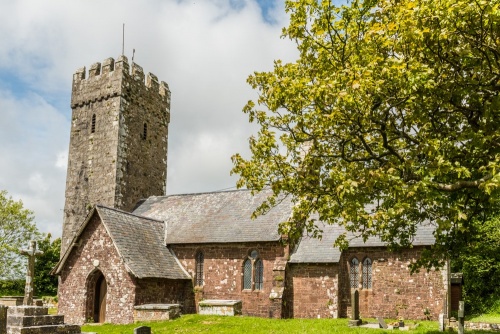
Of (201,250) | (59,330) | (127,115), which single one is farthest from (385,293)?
(127,115)

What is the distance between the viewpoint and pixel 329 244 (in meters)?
28.8

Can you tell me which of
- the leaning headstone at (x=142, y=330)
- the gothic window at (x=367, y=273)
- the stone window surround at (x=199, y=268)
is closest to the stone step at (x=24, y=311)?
the leaning headstone at (x=142, y=330)

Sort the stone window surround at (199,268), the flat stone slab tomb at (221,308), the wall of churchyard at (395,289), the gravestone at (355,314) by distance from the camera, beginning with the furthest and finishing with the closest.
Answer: the stone window surround at (199,268) → the wall of churchyard at (395,289) → the flat stone slab tomb at (221,308) → the gravestone at (355,314)

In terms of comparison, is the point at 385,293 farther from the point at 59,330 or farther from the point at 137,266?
the point at 59,330

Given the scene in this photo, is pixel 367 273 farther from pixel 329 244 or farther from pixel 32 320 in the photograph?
pixel 32 320

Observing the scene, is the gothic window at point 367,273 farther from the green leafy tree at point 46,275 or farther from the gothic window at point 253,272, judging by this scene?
the green leafy tree at point 46,275

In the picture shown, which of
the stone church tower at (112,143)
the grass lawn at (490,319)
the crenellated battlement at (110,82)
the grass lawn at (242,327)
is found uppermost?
the crenellated battlement at (110,82)

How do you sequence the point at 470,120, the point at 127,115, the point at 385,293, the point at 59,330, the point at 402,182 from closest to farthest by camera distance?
1. the point at 402,182
2. the point at 470,120
3. the point at 59,330
4. the point at 385,293
5. the point at 127,115

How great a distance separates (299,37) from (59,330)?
1141 centimetres

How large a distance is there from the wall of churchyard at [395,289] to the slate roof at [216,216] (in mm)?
4780

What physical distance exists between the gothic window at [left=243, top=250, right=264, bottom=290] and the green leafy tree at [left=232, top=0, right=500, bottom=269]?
→ 14171mm

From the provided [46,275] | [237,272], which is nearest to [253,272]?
[237,272]

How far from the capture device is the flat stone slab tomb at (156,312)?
2447 cm

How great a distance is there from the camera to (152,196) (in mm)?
39656
